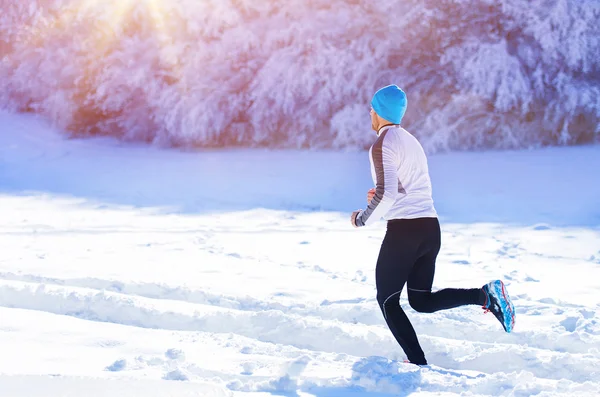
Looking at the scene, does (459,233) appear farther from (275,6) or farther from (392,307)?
(275,6)

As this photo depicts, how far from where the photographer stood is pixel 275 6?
44.4ft

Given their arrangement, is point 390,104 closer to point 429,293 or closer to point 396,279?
point 396,279

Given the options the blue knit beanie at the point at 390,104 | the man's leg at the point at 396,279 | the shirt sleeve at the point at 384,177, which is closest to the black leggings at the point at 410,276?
the man's leg at the point at 396,279

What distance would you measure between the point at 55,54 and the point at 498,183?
1013 cm

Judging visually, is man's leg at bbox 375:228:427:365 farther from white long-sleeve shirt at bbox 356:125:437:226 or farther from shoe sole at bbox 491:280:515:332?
shoe sole at bbox 491:280:515:332

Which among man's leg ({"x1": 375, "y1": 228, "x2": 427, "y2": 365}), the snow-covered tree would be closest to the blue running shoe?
man's leg ({"x1": 375, "y1": 228, "x2": 427, "y2": 365})

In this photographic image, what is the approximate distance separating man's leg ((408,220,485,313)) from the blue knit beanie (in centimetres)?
56

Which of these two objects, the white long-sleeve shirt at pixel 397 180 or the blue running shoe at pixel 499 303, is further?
the blue running shoe at pixel 499 303

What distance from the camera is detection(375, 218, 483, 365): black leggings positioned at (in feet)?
10.7

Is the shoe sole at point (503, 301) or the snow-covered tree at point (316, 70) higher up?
the snow-covered tree at point (316, 70)

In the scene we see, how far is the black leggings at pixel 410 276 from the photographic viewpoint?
326cm

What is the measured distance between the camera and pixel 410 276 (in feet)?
11.2

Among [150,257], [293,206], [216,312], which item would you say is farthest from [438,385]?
[293,206]

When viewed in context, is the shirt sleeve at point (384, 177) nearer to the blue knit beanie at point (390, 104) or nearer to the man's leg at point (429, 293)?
the blue knit beanie at point (390, 104)
